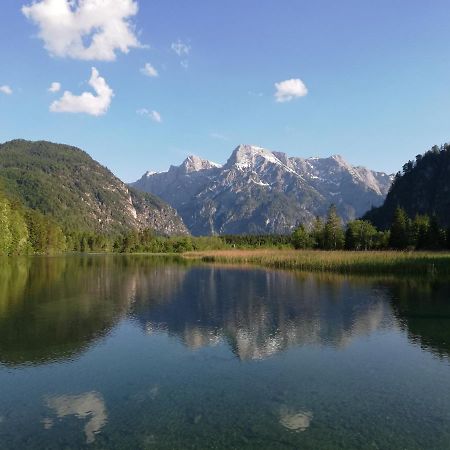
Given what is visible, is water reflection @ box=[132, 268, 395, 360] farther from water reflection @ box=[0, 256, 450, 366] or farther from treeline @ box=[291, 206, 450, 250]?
treeline @ box=[291, 206, 450, 250]

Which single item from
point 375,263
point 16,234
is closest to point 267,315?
point 375,263

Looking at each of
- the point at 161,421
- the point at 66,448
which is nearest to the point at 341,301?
the point at 161,421

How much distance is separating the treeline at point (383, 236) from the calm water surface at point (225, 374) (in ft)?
270

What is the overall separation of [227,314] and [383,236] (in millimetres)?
108798

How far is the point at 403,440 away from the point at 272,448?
416cm

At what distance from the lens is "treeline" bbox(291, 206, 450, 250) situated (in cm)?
11406

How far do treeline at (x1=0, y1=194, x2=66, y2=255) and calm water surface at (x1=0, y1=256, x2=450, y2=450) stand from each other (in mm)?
82179

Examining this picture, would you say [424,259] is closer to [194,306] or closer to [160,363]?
[194,306]

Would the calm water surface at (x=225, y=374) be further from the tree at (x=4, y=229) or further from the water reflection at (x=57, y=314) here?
the tree at (x=4, y=229)

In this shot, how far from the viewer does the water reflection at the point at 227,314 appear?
25578 mm

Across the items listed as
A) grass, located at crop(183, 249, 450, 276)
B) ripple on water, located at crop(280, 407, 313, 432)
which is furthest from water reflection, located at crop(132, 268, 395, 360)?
grass, located at crop(183, 249, 450, 276)

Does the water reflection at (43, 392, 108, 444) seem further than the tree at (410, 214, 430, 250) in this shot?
No

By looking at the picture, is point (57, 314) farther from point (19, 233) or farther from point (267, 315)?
point (19, 233)

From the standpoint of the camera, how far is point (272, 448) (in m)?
12.7
